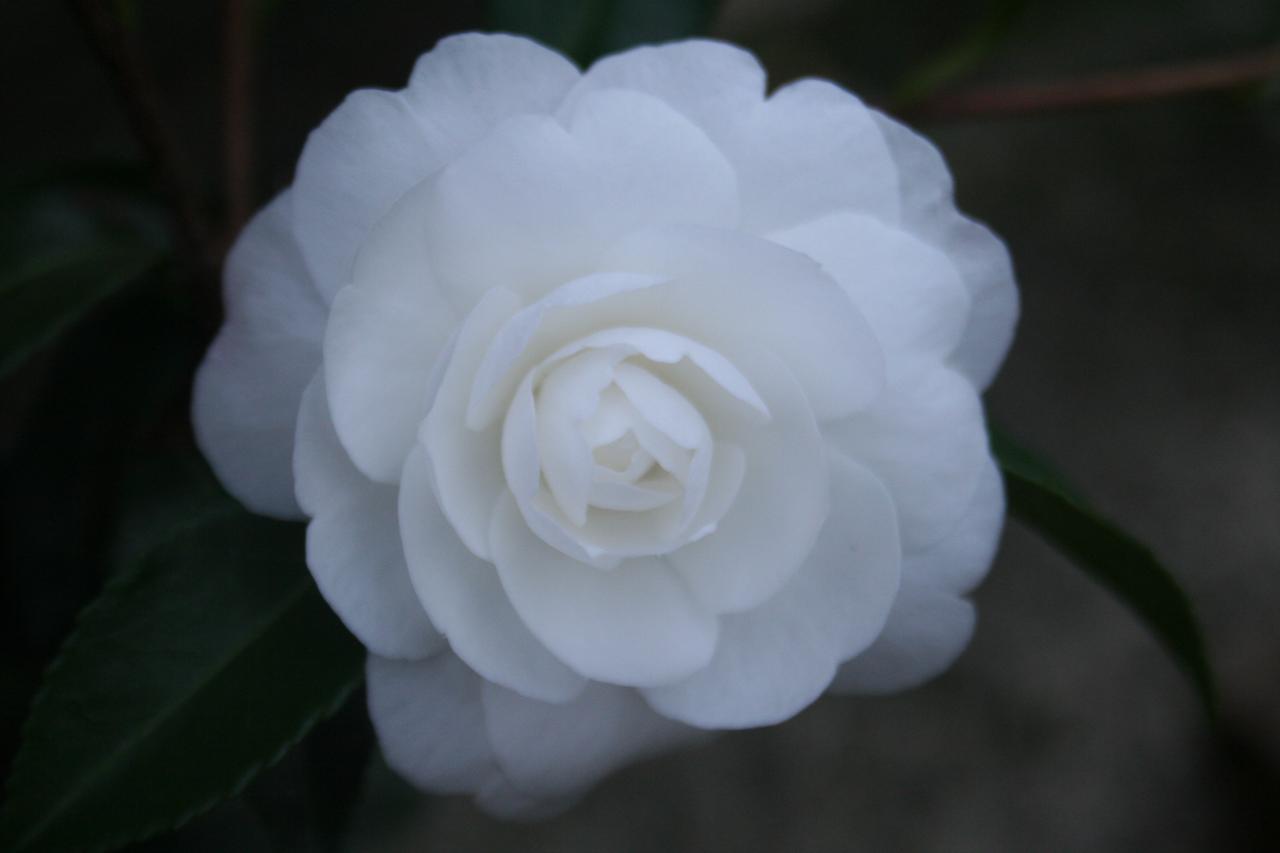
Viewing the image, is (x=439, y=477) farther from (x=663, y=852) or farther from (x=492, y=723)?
(x=663, y=852)

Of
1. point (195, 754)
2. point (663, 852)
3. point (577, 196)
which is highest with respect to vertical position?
point (577, 196)

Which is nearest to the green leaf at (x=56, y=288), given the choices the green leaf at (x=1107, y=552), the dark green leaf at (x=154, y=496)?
the dark green leaf at (x=154, y=496)

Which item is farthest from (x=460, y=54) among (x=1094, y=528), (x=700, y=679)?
(x=1094, y=528)

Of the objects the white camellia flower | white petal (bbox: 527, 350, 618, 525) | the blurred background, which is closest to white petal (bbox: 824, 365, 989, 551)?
the white camellia flower

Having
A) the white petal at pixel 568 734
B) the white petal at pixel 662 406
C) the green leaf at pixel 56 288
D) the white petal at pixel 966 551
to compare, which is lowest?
the white petal at pixel 568 734

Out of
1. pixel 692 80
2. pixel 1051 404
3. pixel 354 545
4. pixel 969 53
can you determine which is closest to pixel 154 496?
pixel 354 545

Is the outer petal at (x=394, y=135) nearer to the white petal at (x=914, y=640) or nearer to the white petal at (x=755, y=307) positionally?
the white petal at (x=755, y=307)
